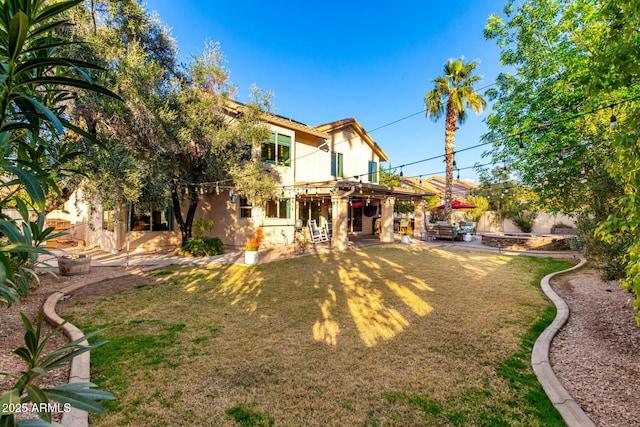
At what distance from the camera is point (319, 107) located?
909 inches

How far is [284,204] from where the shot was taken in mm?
15211

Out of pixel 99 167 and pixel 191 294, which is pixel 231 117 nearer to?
pixel 99 167

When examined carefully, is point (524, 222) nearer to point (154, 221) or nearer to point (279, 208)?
point (279, 208)

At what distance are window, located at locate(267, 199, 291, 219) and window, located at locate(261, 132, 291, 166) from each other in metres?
2.00

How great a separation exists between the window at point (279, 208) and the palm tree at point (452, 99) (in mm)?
9981

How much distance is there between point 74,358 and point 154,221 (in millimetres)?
11226

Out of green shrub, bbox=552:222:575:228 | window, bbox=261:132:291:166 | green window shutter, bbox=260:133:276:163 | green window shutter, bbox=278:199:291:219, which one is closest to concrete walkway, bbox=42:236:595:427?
green window shutter, bbox=278:199:291:219

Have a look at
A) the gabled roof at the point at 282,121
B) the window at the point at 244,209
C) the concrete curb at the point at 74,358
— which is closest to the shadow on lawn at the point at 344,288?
the concrete curb at the point at 74,358

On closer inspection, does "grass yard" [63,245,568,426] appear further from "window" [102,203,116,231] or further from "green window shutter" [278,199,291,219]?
"green window shutter" [278,199,291,219]

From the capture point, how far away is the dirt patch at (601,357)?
2865 mm

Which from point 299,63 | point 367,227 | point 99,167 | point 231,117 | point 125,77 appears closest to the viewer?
point 99,167

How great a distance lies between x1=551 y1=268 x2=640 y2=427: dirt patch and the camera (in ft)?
9.40

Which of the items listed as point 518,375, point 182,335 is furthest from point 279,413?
point 518,375

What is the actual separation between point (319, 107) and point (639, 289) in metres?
23.1
